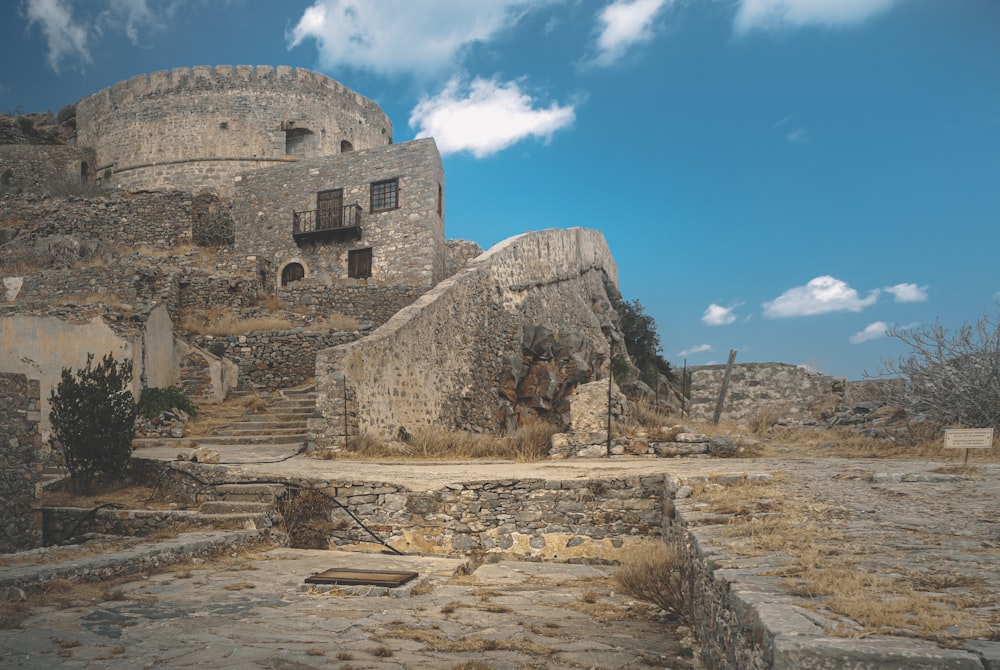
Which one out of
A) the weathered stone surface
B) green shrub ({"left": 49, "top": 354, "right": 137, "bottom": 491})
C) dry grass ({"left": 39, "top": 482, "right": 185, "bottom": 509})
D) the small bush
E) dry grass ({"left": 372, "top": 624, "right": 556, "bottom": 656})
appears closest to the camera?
dry grass ({"left": 372, "top": 624, "right": 556, "bottom": 656})

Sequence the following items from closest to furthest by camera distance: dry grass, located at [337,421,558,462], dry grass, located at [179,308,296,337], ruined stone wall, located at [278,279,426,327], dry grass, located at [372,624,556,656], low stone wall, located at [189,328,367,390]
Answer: dry grass, located at [372,624,556,656]
dry grass, located at [337,421,558,462]
low stone wall, located at [189,328,367,390]
dry grass, located at [179,308,296,337]
ruined stone wall, located at [278,279,426,327]

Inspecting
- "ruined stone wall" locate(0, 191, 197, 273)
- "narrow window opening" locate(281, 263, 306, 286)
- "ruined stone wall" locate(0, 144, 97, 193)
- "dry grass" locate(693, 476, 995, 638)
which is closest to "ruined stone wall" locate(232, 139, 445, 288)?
"narrow window opening" locate(281, 263, 306, 286)

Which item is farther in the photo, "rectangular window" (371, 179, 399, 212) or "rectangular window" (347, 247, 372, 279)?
"rectangular window" (347, 247, 372, 279)

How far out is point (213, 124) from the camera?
30625 millimetres

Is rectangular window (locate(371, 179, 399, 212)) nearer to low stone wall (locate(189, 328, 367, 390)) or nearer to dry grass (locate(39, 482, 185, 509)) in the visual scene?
low stone wall (locate(189, 328, 367, 390))

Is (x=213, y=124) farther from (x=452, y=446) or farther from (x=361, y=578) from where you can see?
(x=361, y=578)

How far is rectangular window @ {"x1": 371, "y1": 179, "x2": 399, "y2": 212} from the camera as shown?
21922mm

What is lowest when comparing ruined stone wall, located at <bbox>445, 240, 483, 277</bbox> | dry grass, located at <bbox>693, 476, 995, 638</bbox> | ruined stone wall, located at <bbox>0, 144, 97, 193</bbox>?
dry grass, located at <bbox>693, 476, 995, 638</bbox>

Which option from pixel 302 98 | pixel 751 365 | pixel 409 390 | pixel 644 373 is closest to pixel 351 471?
pixel 409 390

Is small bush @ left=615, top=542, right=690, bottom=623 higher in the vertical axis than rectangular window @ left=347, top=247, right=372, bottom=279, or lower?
lower

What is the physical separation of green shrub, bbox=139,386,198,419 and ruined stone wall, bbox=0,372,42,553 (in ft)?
18.6

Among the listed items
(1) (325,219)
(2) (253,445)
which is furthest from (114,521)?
(1) (325,219)

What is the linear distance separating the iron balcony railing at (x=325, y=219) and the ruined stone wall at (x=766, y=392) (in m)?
12.2

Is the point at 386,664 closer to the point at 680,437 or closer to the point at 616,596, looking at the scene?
the point at 616,596
